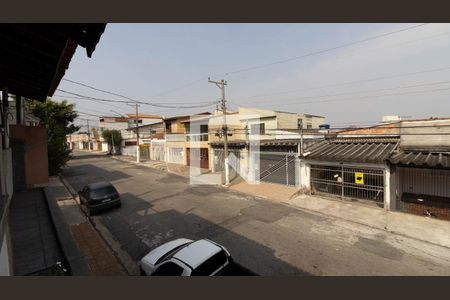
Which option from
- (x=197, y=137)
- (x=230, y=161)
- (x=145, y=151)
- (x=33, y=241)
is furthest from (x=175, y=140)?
(x=33, y=241)

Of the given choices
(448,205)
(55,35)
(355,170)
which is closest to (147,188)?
(355,170)

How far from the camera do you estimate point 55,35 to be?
12.1ft

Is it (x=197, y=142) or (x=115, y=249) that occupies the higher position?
(x=197, y=142)

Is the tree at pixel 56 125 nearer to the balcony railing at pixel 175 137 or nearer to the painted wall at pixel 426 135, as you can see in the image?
the balcony railing at pixel 175 137

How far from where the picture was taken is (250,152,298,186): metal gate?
59.0 feet

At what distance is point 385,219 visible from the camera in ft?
38.7

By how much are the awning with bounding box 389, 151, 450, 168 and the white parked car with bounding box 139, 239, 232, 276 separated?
9.65 m

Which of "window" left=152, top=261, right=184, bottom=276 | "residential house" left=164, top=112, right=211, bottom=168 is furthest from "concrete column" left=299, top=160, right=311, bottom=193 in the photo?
"residential house" left=164, top=112, right=211, bottom=168

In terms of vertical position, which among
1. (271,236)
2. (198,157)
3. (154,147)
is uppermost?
(154,147)

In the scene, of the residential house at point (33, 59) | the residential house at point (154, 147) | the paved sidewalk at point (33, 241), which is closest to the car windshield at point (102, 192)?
the paved sidewalk at point (33, 241)

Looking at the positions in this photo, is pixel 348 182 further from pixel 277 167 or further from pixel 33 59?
pixel 33 59

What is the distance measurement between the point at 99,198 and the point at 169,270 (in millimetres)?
8468

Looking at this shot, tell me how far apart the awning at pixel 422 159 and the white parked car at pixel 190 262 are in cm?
965

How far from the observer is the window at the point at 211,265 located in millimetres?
6109
